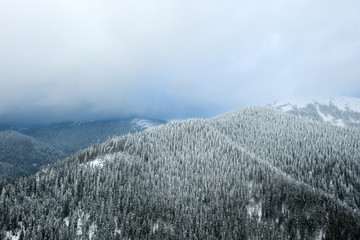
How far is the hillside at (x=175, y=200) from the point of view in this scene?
3501 inches

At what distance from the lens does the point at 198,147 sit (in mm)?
196500

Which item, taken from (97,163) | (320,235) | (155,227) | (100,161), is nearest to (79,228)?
(155,227)

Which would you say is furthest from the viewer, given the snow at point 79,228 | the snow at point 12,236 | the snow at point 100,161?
the snow at point 100,161

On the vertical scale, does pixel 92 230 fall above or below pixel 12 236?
below

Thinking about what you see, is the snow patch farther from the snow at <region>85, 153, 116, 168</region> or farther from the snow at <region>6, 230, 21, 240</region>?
the snow at <region>85, 153, 116, 168</region>

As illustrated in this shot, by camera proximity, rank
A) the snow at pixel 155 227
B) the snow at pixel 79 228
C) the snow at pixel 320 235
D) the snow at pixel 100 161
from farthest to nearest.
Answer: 1. the snow at pixel 100 161
2. the snow at pixel 155 227
3. the snow at pixel 320 235
4. the snow at pixel 79 228

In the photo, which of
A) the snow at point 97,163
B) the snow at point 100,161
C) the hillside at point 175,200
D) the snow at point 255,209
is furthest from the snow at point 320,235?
the snow at point 97,163

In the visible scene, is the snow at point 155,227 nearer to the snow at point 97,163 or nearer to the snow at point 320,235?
the snow at point 97,163

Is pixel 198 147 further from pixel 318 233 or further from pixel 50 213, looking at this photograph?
pixel 50 213

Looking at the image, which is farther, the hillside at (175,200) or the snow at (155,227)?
the snow at (155,227)

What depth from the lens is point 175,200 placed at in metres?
114

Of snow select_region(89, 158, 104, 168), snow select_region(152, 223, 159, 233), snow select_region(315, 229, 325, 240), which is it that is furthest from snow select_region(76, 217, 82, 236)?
snow select_region(315, 229, 325, 240)

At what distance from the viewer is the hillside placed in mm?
88938

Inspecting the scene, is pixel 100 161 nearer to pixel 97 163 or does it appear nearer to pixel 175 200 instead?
pixel 97 163
